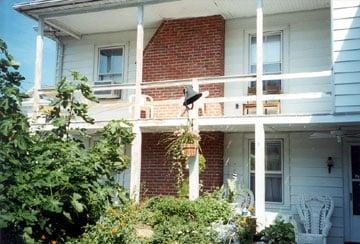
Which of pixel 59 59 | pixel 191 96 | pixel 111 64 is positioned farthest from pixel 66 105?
pixel 59 59

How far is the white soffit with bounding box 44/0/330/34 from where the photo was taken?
11.0 meters

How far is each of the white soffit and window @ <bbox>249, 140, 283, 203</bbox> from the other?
3646 millimetres

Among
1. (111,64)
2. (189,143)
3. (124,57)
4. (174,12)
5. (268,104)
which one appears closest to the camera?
(189,143)

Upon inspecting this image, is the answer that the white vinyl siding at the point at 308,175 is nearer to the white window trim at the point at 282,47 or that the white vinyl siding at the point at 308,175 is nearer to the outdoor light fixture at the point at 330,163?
the outdoor light fixture at the point at 330,163

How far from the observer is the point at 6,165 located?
13.8 feet

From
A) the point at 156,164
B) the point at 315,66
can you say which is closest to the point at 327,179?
the point at 315,66

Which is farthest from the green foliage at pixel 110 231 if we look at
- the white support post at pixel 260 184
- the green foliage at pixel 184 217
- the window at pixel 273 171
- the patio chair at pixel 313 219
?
the window at pixel 273 171

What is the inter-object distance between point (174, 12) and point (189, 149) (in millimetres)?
4518

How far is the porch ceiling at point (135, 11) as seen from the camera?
36.3ft

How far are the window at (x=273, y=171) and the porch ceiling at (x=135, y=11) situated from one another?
12.0 ft

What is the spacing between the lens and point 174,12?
12.0 metres

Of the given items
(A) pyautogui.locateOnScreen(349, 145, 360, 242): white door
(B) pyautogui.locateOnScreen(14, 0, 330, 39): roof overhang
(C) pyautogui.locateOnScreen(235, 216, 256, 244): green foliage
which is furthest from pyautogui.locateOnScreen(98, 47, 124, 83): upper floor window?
(A) pyautogui.locateOnScreen(349, 145, 360, 242): white door

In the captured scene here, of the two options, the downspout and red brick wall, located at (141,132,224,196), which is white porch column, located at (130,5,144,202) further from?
the downspout

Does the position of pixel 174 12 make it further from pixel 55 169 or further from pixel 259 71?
pixel 55 169
